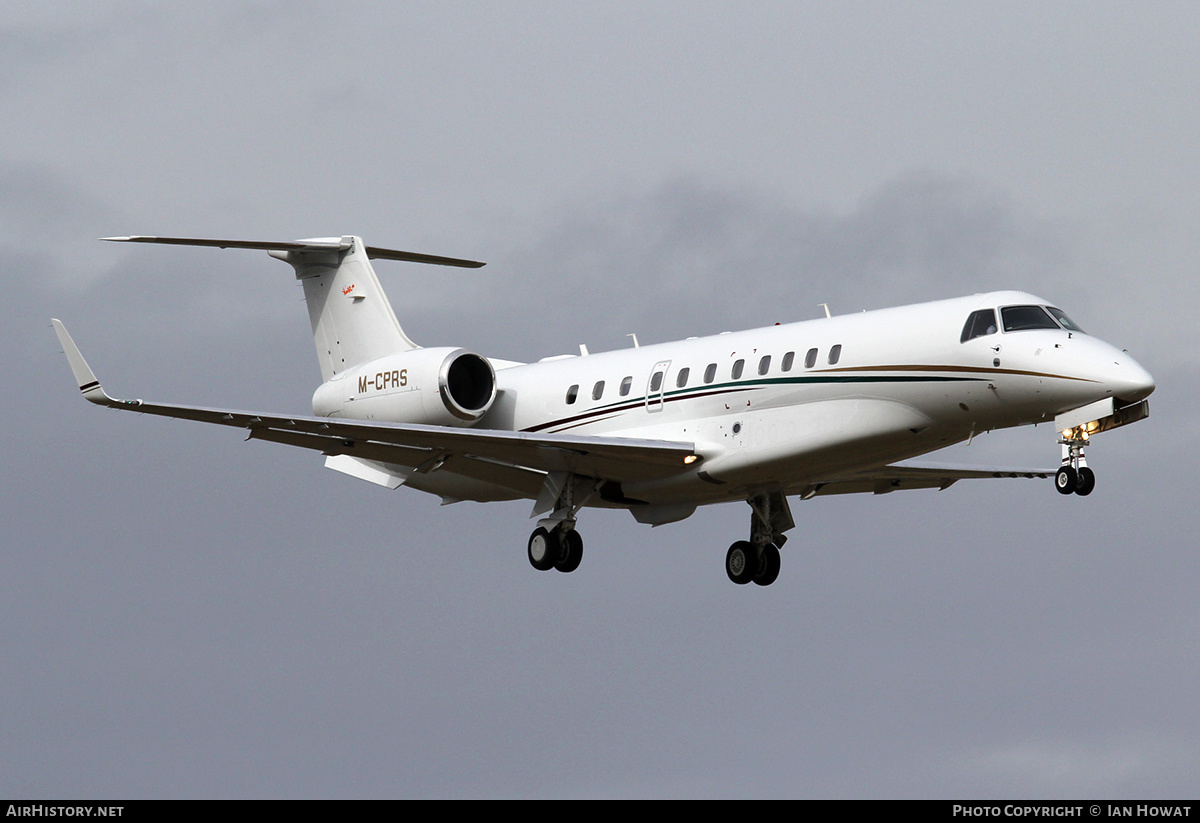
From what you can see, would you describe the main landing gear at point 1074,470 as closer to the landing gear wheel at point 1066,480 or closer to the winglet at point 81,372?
the landing gear wheel at point 1066,480

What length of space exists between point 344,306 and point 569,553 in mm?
7769

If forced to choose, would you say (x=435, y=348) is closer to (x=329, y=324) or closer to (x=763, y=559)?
(x=329, y=324)

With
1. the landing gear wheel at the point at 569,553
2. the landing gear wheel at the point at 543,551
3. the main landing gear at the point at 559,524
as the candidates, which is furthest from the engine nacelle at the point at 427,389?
the landing gear wheel at the point at 569,553

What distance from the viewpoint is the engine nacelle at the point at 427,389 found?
94.8ft

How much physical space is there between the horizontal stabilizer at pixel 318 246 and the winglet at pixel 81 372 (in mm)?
5101

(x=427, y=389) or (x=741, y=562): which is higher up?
(x=427, y=389)

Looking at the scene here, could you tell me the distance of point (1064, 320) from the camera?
79.5 ft

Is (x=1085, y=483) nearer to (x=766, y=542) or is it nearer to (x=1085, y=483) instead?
(x=1085, y=483)

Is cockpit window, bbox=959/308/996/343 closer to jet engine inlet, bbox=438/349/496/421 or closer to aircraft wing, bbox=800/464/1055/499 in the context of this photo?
aircraft wing, bbox=800/464/1055/499

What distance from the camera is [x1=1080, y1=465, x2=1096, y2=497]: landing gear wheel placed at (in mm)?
22391

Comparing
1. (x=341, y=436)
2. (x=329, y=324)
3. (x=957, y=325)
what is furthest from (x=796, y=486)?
(x=329, y=324)

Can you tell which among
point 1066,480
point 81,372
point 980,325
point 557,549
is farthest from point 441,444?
point 1066,480

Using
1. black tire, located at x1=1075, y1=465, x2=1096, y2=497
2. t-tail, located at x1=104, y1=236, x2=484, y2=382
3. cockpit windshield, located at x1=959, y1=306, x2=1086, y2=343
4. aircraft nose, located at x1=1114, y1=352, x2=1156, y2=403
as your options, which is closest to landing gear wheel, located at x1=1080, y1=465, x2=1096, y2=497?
black tire, located at x1=1075, y1=465, x2=1096, y2=497

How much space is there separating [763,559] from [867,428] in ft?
16.6
